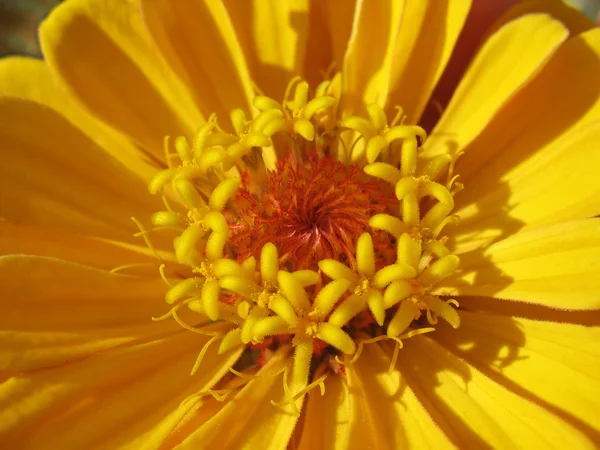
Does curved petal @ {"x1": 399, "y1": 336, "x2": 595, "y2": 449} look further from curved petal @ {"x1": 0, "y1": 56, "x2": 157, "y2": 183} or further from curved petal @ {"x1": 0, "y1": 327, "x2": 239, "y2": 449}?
curved petal @ {"x1": 0, "y1": 56, "x2": 157, "y2": 183}

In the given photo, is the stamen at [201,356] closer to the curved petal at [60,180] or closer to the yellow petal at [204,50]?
the curved petal at [60,180]

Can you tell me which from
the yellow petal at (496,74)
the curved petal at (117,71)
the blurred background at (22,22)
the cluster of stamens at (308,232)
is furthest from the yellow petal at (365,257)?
the blurred background at (22,22)

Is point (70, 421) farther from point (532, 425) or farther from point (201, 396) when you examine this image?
point (532, 425)

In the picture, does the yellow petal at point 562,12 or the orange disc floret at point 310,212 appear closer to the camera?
the orange disc floret at point 310,212

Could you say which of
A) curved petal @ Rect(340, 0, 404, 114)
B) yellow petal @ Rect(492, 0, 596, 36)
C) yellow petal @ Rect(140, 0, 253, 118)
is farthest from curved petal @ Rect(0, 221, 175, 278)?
yellow petal @ Rect(492, 0, 596, 36)

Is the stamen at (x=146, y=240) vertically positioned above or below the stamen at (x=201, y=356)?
above

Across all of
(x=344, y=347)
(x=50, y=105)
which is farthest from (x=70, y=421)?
(x=50, y=105)
